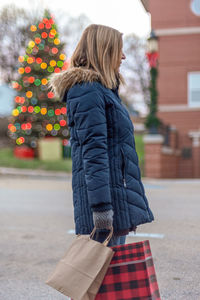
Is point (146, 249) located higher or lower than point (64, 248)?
higher

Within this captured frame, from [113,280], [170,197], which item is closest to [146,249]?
[113,280]

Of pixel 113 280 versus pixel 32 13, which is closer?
pixel 113 280

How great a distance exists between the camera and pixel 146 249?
235 centimetres

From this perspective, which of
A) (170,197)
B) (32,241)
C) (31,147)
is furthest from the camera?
(31,147)

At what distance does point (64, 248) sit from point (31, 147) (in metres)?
15.7

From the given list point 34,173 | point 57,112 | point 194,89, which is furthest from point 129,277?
point 194,89

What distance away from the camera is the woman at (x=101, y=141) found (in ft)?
7.61

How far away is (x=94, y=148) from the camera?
2.32 m

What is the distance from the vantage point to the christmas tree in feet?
64.6

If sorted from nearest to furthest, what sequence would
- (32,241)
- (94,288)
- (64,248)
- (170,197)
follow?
(94,288) → (64,248) → (32,241) → (170,197)

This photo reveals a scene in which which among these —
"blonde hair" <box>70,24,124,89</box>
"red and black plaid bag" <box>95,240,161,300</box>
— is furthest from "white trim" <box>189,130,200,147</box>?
"red and black plaid bag" <box>95,240,161,300</box>

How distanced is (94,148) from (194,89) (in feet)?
61.3

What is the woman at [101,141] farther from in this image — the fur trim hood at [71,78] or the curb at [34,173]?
the curb at [34,173]

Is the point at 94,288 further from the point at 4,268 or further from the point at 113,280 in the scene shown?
the point at 4,268
